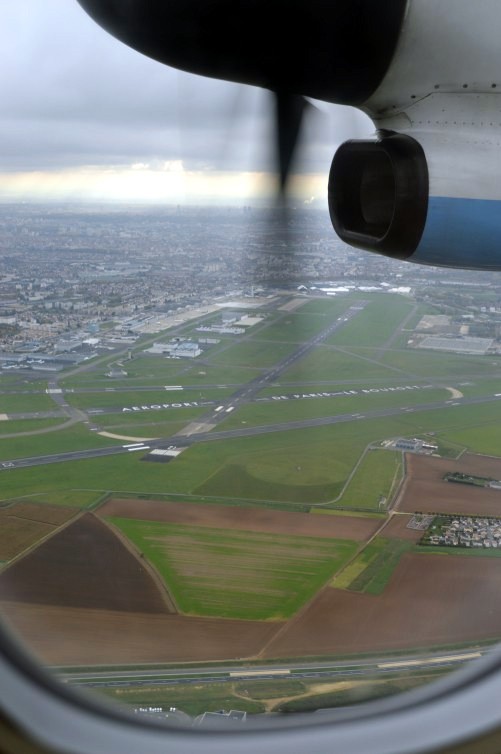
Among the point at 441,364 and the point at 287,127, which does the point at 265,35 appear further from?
the point at 441,364

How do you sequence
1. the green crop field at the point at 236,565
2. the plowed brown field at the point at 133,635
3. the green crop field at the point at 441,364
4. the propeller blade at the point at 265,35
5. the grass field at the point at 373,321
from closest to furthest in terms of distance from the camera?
1. the propeller blade at the point at 265,35
2. the plowed brown field at the point at 133,635
3. the green crop field at the point at 236,565
4. the grass field at the point at 373,321
5. the green crop field at the point at 441,364

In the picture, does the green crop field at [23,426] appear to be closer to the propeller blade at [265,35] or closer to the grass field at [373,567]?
the grass field at [373,567]

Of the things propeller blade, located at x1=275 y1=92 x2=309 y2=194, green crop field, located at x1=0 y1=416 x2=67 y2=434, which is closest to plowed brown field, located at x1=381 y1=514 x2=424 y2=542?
propeller blade, located at x1=275 y1=92 x2=309 y2=194

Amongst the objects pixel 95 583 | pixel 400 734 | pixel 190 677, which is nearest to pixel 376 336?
pixel 95 583

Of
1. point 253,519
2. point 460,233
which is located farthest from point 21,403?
point 460,233

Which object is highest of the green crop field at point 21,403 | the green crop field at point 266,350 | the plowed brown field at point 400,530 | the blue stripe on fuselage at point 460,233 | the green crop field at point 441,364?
the blue stripe on fuselage at point 460,233

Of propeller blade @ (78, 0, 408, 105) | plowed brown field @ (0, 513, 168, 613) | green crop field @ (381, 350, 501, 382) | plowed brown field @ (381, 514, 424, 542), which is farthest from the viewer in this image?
green crop field @ (381, 350, 501, 382)

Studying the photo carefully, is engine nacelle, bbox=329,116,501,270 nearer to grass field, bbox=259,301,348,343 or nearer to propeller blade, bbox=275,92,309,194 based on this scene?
propeller blade, bbox=275,92,309,194

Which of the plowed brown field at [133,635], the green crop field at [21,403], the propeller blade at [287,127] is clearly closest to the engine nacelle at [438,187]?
the propeller blade at [287,127]
